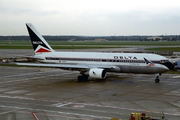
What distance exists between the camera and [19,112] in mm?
23016

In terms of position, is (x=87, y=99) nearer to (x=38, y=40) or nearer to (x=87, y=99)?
(x=87, y=99)

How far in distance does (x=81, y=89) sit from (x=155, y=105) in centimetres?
1111

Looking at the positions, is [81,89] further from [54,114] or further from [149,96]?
[54,114]

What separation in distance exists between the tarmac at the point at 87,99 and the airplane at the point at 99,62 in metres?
1.60

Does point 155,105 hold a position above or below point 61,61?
below

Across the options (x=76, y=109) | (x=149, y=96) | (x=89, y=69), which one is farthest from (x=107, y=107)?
(x=89, y=69)

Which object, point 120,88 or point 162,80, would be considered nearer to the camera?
point 120,88

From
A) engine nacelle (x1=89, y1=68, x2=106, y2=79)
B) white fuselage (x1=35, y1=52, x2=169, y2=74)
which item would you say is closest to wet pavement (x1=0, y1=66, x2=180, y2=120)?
engine nacelle (x1=89, y1=68, x2=106, y2=79)

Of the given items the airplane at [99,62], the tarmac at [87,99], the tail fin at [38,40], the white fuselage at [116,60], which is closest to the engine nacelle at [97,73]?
the airplane at [99,62]

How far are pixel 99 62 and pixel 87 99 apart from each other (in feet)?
48.1

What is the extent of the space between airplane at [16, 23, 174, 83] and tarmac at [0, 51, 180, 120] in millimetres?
1595

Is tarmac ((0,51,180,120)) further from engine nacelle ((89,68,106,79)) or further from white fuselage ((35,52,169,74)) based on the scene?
white fuselage ((35,52,169,74))

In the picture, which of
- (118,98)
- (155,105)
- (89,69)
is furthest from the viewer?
(89,69)

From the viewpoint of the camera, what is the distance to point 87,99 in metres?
28.2
